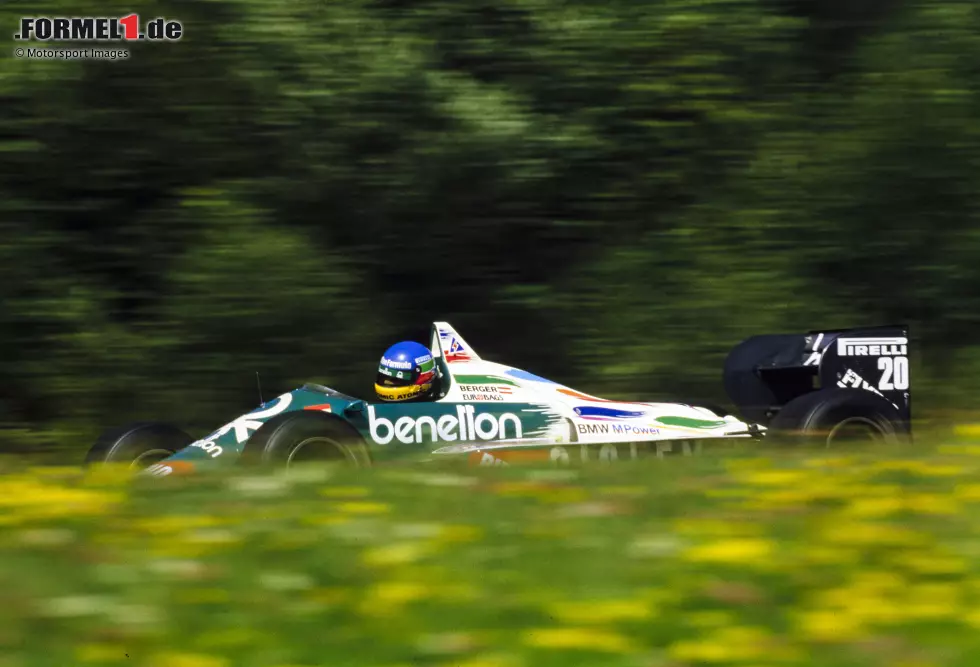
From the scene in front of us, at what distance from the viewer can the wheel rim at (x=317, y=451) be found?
277 inches

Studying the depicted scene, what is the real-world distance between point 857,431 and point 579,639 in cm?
481

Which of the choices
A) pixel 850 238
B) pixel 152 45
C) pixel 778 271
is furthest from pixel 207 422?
pixel 850 238

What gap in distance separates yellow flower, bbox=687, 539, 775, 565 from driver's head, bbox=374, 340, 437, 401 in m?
4.14

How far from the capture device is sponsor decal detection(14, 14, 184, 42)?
1066 centimetres

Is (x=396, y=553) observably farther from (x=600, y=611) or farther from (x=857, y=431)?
→ (x=857, y=431)

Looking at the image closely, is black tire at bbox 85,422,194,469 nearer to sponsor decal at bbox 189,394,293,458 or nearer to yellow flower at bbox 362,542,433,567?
sponsor decal at bbox 189,394,293,458

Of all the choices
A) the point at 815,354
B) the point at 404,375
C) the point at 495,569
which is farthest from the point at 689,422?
the point at 495,569

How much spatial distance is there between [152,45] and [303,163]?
5.37 feet

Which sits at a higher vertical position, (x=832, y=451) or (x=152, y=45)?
(x=152, y=45)

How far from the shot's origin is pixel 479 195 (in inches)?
475

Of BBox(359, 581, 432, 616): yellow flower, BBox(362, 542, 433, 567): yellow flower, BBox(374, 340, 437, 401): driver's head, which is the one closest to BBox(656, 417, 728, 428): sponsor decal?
BBox(374, 340, 437, 401): driver's head

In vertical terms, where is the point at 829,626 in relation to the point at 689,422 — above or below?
below

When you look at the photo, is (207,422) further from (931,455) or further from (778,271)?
(931,455)

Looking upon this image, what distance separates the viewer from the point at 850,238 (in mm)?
12367
